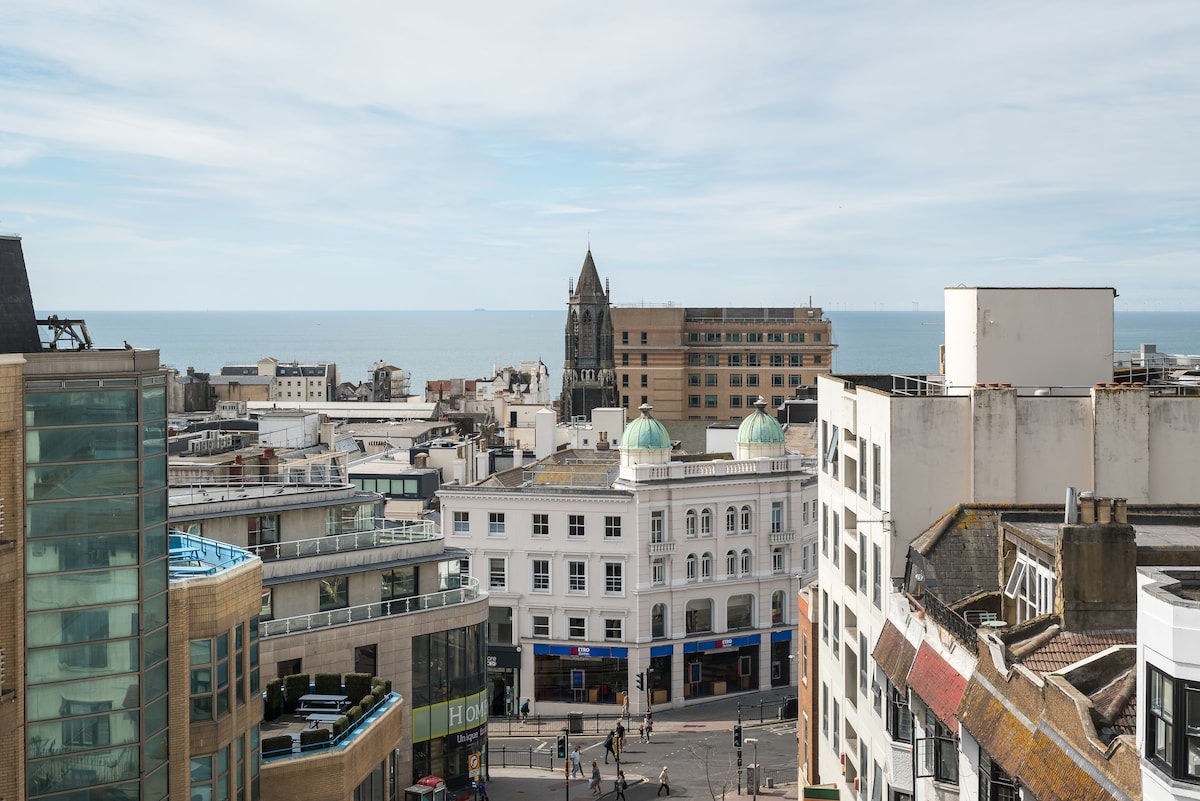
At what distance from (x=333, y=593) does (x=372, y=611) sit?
1.53 metres

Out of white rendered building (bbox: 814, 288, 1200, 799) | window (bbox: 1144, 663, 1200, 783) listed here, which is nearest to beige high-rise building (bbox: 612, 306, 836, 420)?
white rendered building (bbox: 814, 288, 1200, 799)

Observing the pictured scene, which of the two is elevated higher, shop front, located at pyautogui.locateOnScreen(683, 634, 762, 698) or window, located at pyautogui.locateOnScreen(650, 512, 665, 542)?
window, located at pyautogui.locateOnScreen(650, 512, 665, 542)

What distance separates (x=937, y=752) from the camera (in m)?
25.2

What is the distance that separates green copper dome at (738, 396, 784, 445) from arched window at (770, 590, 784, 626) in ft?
25.4

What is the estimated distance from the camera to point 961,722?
22.5 metres

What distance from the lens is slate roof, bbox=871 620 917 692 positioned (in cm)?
2723

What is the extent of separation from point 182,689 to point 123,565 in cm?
313

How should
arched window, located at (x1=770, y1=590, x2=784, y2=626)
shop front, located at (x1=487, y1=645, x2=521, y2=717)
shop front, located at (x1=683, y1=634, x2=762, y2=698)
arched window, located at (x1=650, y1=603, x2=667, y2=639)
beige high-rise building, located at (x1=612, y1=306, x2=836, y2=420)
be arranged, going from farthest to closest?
1. beige high-rise building, located at (x1=612, y1=306, x2=836, y2=420)
2. arched window, located at (x1=770, y1=590, x2=784, y2=626)
3. shop front, located at (x1=683, y1=634, x2=762, y2=698)
4. arched window, located at (x1=650, y1=603, x2=667, y2=639)
5. shop front, located at (x1=487, y1=645, x2=521, y2=717)

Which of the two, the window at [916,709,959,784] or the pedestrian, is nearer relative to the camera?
the window at [916,709,959,784]

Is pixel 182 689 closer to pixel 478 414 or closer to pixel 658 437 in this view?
pixel 658 437

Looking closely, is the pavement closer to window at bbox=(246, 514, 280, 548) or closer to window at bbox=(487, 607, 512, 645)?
window at bbox=(246, 514, 280, 548)

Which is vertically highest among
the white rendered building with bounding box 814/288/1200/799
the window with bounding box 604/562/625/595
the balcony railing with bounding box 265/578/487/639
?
the white rendered building with bounding box 814/288/1200/799

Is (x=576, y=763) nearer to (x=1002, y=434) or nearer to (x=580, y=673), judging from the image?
(x=580, y=673)

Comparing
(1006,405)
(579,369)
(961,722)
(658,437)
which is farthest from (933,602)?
(579,369)
